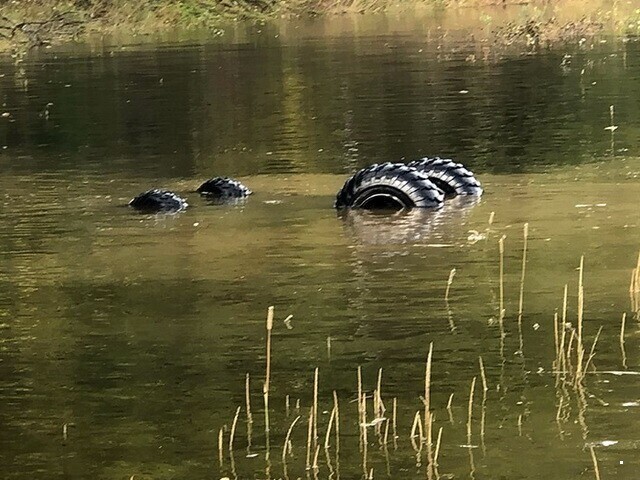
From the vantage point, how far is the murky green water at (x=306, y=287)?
334 inches

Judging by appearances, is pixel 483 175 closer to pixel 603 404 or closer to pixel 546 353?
pixel 546 353

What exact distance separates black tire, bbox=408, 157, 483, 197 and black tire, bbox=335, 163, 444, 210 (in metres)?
0.55

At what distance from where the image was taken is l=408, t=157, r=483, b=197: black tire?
16.8 m

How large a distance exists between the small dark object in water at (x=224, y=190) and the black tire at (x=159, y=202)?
0.57m

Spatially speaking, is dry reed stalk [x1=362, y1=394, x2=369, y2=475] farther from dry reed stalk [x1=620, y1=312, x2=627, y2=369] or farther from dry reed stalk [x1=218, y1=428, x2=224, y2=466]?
dry reed stalk [x1=620, y1=312, x2=627, y2=369]

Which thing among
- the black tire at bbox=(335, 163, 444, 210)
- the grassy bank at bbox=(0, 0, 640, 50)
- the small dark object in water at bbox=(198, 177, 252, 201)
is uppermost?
the black tire at bbox=(335, 163, 444, 210)

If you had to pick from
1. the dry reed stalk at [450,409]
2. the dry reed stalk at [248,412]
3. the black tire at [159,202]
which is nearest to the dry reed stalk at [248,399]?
the dry reed stalk at [248,412]

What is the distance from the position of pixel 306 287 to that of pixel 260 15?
47.6 m

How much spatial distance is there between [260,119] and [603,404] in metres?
17.6

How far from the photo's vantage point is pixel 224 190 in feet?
57.1

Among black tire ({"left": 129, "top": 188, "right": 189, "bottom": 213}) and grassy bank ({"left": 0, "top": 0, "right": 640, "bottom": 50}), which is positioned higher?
black tire ({"left": 129, "top": 188, "right": 189, "bottom": 213})

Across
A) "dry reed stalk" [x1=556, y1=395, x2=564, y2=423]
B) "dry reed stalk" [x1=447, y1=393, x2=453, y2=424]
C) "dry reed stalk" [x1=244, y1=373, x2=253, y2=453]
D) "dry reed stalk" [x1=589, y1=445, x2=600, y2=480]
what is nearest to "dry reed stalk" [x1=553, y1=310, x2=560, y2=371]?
"dry reed stalk" [x1=556, y1=395, x2=564, y2=423]

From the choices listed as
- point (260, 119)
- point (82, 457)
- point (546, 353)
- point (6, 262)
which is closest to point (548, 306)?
point (546, 353)

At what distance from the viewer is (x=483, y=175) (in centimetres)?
1823
